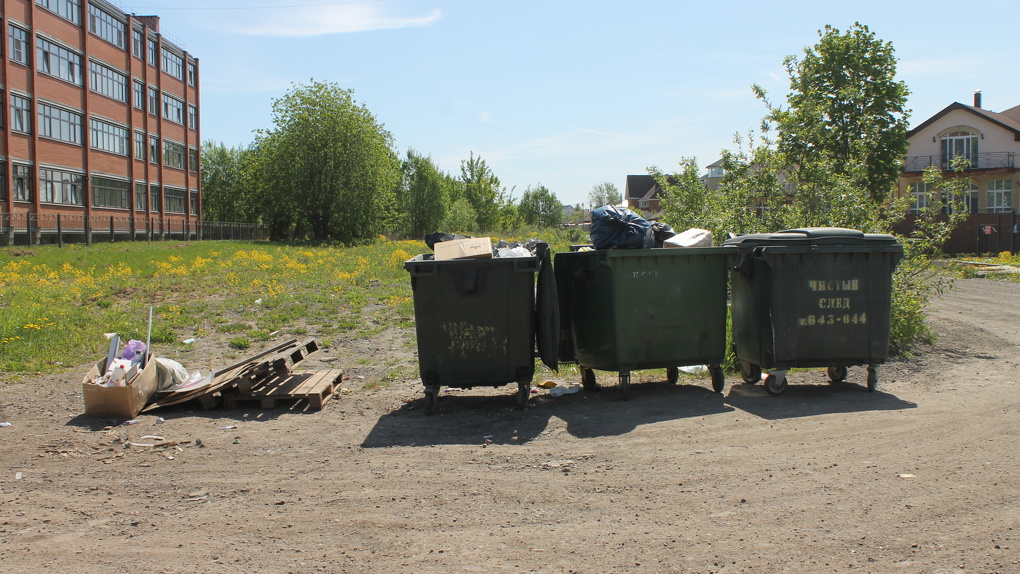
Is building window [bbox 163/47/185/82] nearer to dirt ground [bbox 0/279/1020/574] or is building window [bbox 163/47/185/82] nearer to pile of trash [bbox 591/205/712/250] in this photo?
dirt ground [bbox 0/279/1020/574]

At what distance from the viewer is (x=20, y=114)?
32.5 meters

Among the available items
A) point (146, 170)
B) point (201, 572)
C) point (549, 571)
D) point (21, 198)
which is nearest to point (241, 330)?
point (201, 572)

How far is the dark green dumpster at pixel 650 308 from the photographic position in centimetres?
645

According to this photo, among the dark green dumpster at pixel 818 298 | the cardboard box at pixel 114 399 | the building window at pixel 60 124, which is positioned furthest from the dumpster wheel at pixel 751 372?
the building window at pixel 60 124

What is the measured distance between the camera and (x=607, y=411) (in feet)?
20.2

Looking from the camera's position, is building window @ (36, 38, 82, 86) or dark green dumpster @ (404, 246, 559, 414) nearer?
dark green dumpster @ (404, 246, 559, 414)

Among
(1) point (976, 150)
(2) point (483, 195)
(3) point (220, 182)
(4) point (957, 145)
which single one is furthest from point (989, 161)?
(3) point (220, 182)

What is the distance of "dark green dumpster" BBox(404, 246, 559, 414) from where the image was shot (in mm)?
6145

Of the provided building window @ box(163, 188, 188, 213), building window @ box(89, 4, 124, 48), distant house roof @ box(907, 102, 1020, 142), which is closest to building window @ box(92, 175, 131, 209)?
building window @ box(163, 188, 188, 213)

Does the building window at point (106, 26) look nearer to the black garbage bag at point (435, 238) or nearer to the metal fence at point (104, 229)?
the metal fence at point (104, 229)

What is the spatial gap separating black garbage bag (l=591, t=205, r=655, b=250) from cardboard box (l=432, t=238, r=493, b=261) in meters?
0.99

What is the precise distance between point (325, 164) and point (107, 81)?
1217 centimetres

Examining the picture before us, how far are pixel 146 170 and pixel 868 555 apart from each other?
47.7 m

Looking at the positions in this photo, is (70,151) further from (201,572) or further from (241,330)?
(201,572)
